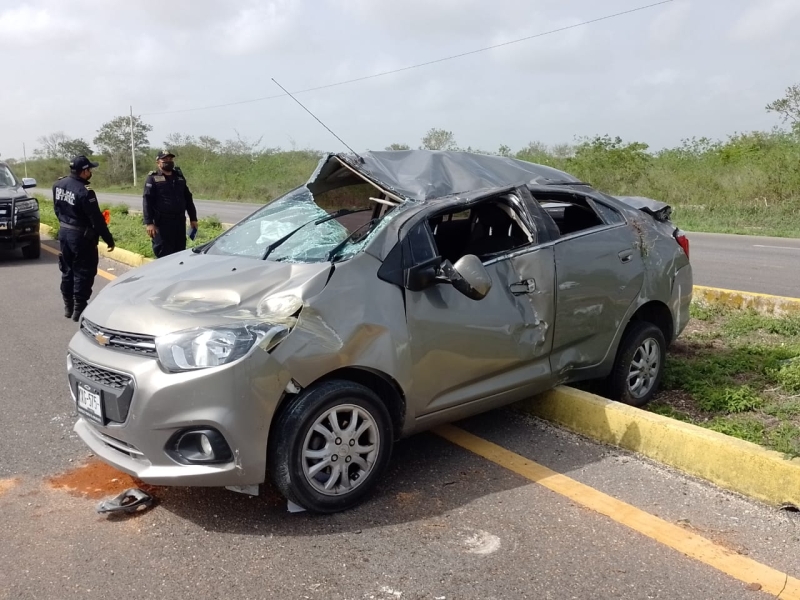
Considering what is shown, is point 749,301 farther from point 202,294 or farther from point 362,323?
point 202,294

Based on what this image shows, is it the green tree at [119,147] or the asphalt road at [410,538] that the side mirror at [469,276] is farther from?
the green tree at [119,147]

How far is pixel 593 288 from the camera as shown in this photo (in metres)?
4.52

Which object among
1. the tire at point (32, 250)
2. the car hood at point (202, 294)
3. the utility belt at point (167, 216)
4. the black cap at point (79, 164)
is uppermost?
the black cap at point (79, 164)

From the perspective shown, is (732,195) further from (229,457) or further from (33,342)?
(229,457)

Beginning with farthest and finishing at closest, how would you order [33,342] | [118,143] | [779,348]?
[118,143], [33,342], [779,348]

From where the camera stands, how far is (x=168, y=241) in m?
8.50

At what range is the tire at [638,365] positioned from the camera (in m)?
4.79

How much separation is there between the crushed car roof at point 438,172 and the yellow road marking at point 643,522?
56.3 inches

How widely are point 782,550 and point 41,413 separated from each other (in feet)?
14.1

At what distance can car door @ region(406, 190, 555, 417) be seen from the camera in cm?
376

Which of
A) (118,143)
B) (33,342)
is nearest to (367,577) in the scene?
(33,342)

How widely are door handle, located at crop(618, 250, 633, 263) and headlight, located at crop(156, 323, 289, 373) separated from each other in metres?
2.38

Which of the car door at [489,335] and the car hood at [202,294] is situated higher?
the car hood at [202,294]

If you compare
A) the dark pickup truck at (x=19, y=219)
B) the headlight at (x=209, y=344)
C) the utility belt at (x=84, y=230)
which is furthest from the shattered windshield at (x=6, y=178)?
the headlight at (x=209, y=344)
